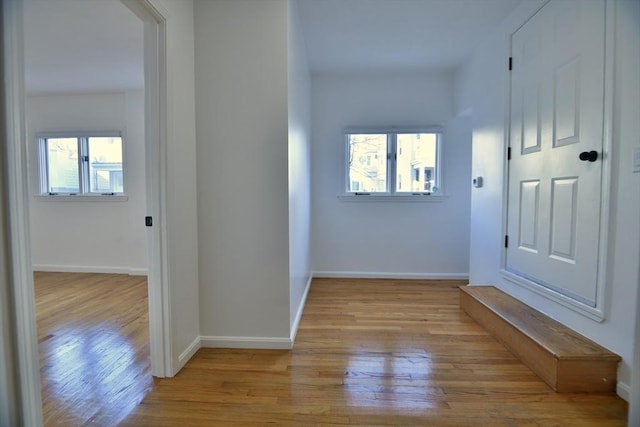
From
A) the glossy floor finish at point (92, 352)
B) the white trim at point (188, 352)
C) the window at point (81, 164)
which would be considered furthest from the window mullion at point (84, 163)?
the white trim at point (188, 352)

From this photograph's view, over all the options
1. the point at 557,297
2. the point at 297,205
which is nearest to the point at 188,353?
the point at 297,205

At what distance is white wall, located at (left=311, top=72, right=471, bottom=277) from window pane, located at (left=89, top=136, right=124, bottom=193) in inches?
109

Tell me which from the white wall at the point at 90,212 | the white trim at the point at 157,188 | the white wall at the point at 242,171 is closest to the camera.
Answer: the white trim at the point at 157,188

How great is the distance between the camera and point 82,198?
4223mm

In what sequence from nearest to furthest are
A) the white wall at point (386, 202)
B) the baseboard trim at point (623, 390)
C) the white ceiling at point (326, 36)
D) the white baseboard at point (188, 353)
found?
the baseboard trim at point (623, 390) → the white baseboard at point (188, 353) → the white ceiling at point (326, 36) → the white wall at point (386, 202)

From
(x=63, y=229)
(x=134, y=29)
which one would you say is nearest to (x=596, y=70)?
(x=134, y=29)

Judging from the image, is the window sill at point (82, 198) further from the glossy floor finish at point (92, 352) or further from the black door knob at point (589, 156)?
the black door knob at point (589, 156)

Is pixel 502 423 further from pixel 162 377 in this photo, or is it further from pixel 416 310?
pixel 162 377

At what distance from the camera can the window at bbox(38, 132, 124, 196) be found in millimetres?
4254

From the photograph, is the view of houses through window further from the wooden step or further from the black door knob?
the black door knob

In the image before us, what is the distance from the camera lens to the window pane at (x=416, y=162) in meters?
3.95

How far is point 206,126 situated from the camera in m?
2.10

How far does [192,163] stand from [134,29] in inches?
61.6

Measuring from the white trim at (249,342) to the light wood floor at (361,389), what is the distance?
0.05 meters
